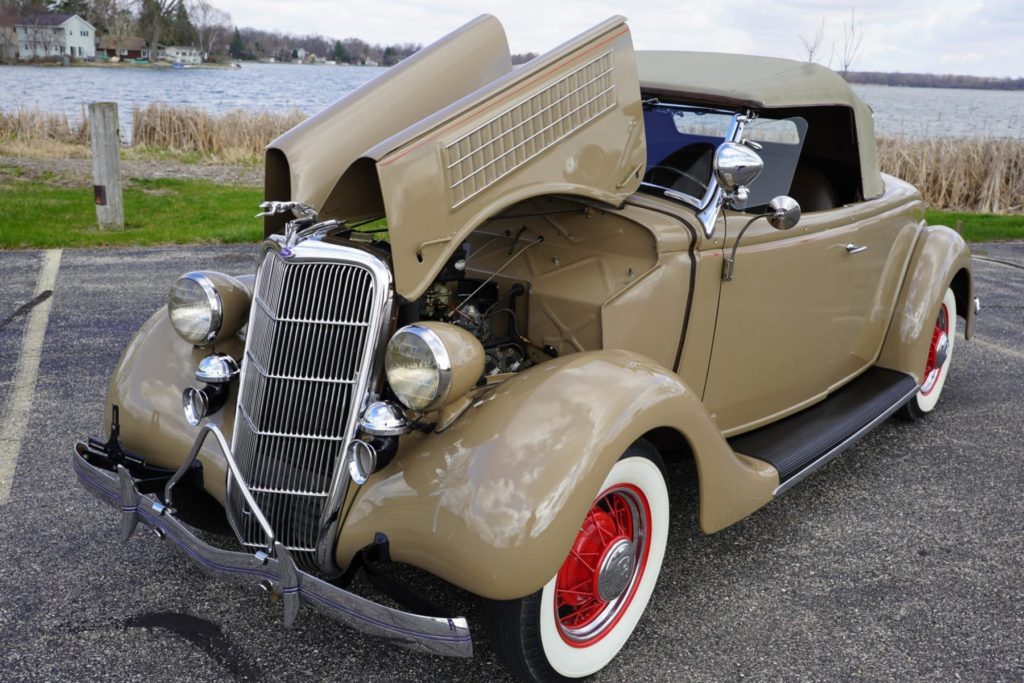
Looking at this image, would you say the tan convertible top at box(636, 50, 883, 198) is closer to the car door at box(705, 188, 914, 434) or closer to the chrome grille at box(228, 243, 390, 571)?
the car door at box(705, 188, 914, 434)

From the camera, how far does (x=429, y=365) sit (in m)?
2.30

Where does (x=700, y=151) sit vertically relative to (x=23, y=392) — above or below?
above

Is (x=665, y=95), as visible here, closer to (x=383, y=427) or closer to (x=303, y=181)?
(x=303, y=181)

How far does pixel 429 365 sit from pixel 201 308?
108cm

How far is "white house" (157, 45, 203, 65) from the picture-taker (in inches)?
1868

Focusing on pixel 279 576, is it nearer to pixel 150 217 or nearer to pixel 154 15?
pixel 150 217

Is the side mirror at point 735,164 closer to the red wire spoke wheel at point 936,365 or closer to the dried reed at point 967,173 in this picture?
the red wire spoke wheel at point 936,365

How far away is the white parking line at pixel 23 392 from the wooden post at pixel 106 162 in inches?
83.9

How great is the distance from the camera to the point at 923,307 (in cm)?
435

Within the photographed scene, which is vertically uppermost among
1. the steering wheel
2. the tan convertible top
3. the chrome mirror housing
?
the tan convertible top

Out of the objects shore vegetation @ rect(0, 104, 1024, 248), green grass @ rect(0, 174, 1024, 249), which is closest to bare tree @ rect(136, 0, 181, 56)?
shore vegetation @ rect(0, 104, 1024, 248)

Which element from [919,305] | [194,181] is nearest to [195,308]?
[919,305]

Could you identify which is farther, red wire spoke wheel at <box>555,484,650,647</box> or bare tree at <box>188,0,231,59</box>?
bare tree at <box>188,0,231,59</box>

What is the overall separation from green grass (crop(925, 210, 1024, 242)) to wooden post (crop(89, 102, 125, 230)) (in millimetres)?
8933
